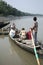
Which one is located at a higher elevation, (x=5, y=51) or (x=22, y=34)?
(x=22, y=34)

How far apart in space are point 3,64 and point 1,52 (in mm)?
3528

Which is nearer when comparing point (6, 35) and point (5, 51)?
point (5, 51)

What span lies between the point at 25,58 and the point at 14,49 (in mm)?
3111

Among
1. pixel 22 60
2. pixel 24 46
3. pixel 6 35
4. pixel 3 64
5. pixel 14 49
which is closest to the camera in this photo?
pixel 3 64

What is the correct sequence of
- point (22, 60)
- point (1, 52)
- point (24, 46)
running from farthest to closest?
1. point (1, 52)
2. point (24, 46)
3. point (22, 60)

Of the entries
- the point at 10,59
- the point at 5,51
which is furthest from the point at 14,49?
the point at 10,59

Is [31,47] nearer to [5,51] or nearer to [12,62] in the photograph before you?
[12,62]

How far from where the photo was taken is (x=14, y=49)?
55.5 feet

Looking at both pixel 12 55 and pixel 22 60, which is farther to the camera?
pixel 12 55

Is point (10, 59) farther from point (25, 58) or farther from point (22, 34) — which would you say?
point (22, 34)

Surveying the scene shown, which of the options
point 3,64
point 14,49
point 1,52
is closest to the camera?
point 3,64

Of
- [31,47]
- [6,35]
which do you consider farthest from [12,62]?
[6,35]

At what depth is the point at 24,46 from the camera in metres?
14.8

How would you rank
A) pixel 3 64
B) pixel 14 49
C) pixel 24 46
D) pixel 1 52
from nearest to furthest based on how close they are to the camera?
pixel 3 64 → pixel 24 46 → pixel 1 52 → pixel 14 49
